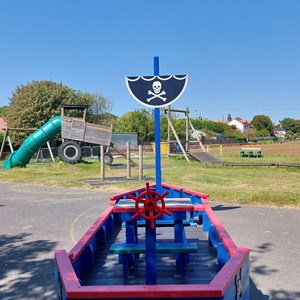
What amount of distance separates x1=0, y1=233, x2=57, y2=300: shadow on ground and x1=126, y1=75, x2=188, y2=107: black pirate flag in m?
→ 2.49

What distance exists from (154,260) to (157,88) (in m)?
1.89

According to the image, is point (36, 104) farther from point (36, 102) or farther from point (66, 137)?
point (66, 137)

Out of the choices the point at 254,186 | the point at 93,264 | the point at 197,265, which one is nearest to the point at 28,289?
the point at 93,264

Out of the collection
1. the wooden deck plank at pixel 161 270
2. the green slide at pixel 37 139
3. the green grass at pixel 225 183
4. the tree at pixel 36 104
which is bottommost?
the green grass at pixel 225 183

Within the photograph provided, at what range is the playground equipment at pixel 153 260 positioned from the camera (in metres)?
1.99

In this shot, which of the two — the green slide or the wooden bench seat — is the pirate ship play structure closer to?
the wooden bench seat

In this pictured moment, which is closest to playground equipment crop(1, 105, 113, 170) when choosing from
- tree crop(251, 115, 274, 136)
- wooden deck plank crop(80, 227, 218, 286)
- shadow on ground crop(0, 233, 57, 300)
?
shadow on ground crop(0, 233, 57, 300)

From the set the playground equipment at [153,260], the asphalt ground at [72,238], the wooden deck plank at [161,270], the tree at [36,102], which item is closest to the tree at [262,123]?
the tree at [36,102]

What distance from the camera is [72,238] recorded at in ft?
21.5

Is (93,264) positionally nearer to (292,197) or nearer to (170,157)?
(292,197)

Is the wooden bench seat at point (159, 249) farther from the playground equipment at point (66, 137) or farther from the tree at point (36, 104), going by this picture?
the tree at point (36, 104)

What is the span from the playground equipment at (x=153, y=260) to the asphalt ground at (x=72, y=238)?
71 cm

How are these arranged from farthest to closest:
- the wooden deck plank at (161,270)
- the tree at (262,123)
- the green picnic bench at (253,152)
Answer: the tree at (262,123) < the green picnic bench at (253,152) < the wooden deck plank at (161,270)

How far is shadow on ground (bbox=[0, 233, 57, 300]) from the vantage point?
4117 mm
